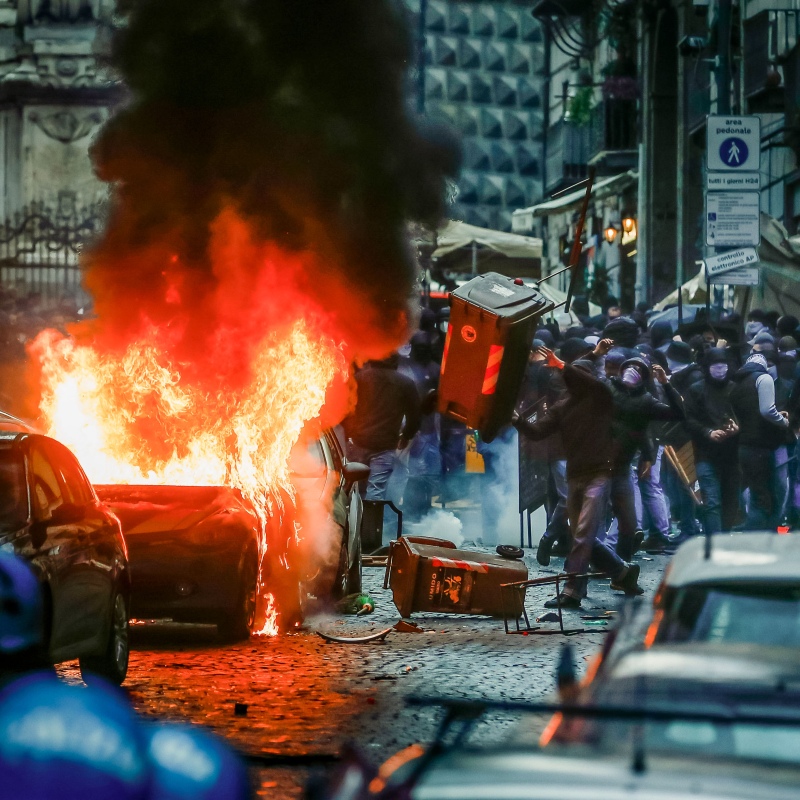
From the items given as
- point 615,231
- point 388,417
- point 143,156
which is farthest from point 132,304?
point 615,231

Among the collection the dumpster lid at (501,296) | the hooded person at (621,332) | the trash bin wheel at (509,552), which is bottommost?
the trash bin wheel at (509,552)

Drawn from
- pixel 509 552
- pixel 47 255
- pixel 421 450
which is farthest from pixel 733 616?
pixel 47 255

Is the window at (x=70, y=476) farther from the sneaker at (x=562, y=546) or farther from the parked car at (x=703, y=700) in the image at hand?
the sneaker at (x=562, y=546)

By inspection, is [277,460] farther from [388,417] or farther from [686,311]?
[686,311]

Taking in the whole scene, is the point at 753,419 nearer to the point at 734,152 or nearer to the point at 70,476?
the point at 734,152

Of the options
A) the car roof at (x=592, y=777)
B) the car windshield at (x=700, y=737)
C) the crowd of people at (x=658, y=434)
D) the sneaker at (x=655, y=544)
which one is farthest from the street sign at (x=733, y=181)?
the car roof at (x=592, y=777)

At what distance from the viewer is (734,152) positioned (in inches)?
730

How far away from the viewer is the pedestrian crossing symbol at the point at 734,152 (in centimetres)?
1847

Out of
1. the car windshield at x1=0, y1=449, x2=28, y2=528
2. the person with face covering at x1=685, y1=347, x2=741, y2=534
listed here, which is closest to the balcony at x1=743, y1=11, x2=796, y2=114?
the person with face covering at x1=685, y1=347, x2=741, y2=534

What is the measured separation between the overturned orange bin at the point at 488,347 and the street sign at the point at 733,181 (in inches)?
166

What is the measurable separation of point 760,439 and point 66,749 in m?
12.0

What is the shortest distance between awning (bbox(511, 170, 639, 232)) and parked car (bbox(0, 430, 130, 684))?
2426 centimetres

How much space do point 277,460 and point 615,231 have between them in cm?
2636

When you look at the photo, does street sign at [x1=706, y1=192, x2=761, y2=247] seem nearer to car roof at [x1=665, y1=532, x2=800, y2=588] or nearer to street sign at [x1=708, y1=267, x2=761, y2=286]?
street sign at [x1=708, y1=267, x2=761, y2=286]
